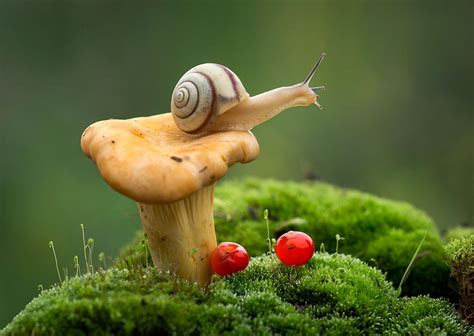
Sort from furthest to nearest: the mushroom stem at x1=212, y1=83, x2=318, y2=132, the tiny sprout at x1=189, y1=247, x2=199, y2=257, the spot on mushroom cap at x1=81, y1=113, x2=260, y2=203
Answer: the mushroom stem at x1=212, y1=83, x2=318, y2=132 → the tiny sprout at x1=189, y1=247, x2=199, y2=257 → the spot on mushroom cap at x1=81, y1=113, x2=260, y2=203

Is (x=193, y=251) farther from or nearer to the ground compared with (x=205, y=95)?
nearer to the ground

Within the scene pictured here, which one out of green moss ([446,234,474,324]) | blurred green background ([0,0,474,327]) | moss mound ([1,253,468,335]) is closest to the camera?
moss mound ([1,253,468,335])

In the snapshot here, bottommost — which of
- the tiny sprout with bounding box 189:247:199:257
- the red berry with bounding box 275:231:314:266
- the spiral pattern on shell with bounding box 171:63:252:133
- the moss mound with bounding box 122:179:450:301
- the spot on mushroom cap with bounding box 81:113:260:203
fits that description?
the moss mound with bounding box 122:179:450:301

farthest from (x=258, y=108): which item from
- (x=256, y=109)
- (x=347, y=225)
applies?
(x=347, y=225)

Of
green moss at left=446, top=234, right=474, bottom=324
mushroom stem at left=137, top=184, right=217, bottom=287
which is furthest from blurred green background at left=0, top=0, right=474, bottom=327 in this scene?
green moss at left=446, top=234, right=474, bottom=324

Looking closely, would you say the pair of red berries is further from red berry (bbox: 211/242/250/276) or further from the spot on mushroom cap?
the spot on mushroom cap

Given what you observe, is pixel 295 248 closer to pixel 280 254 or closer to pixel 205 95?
pixel 280 254
